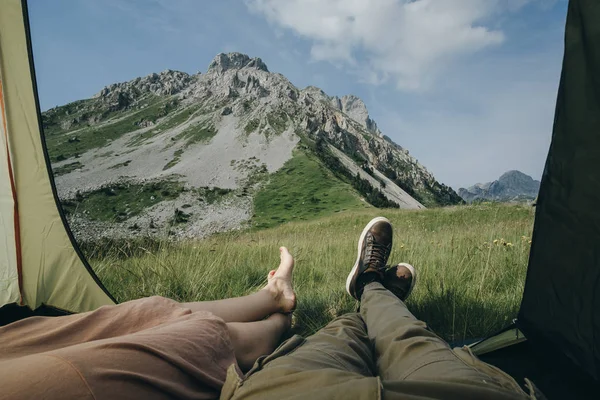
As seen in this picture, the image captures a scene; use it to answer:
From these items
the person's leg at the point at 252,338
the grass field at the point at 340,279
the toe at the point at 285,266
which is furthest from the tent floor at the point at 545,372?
the toe at the point at 285,266

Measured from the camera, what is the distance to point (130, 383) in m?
0.83

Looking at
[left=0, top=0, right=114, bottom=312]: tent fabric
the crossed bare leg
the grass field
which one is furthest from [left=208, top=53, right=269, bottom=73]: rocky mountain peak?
the crossed bare leg

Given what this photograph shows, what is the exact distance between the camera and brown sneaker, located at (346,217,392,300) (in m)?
2.41

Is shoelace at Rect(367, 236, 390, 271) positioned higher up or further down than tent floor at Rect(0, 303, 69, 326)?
higher up

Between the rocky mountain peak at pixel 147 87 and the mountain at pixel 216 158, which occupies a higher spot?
the rocky mountain peak at pixel 147 87

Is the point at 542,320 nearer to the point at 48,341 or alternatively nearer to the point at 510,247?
the point at 48,341

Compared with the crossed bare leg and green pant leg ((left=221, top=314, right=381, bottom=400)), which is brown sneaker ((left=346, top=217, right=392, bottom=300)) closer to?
the crossed bare leg

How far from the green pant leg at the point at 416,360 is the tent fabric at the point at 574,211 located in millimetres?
431

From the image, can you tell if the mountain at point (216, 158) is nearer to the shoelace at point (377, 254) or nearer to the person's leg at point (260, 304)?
the shoelace at point (377, 254)

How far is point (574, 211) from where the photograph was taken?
114cm

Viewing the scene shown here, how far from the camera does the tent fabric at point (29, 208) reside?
6.63 ft

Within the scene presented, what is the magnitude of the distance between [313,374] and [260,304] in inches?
43.1

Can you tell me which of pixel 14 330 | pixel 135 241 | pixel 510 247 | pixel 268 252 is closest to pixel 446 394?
pixel 14 330

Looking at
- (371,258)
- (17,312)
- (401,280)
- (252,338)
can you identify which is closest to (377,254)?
(371,258)
